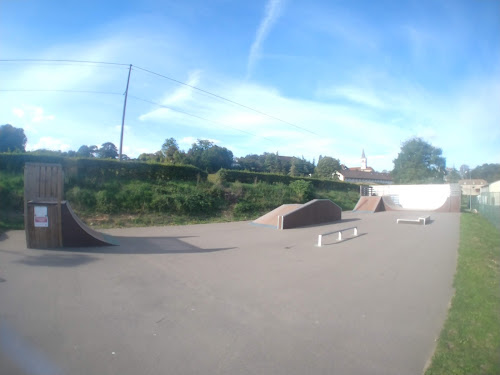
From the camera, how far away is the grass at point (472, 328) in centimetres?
269

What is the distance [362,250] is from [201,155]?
4312cm

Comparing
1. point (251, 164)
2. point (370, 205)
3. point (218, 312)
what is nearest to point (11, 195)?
point (218, 312)

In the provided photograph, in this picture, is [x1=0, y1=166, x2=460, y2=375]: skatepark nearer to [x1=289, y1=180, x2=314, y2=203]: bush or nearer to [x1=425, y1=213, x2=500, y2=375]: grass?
[x1=425, y1=213, x2=500, y2=375]: grass

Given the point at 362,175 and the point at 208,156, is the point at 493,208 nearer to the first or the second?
the point at 208,156

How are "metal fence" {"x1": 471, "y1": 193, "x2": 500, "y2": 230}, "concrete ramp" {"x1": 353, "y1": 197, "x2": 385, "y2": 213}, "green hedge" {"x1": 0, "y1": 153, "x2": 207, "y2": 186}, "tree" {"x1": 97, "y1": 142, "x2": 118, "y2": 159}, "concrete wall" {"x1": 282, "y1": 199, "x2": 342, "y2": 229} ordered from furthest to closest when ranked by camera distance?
"tree" {"x1": 97, "y1": 142, "x2": 118, "y2": 159} < "concrete ramp" {"x1": 353, "y1": 197, "x2": 385, "y2": 213} < "green hedge" {"x1": 0, "y1": 153, "x2": 207, "y2": 186} < "concrete wall" {"x1": 282, "y1": 199, "x2": 342, "y2": 229} < "metal fence" {"x1": 471, "y1": 193, "x2": 500, "y2": 230}

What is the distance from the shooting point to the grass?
2.69 metres

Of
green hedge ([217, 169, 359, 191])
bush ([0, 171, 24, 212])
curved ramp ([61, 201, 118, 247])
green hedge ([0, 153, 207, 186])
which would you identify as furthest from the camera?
green hedge ([217, 169, 359, 191])

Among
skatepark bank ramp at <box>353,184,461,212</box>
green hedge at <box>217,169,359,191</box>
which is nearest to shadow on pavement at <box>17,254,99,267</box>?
green hedge at <box>217,169,359,191</box>

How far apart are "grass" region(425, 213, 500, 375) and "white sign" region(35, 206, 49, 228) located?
883 cm

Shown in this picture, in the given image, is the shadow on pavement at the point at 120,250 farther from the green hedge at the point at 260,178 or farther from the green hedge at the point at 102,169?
the green hedge at the point at 260,178

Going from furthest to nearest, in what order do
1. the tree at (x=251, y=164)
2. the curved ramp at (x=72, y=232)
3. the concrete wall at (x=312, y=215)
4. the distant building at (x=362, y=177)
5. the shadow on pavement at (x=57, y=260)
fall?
the distant building at (x=362, y=177), the tree at (x=251, y=164), the concrete wall at (x=312, y=215), the curved ramp at (x=72, y=232), the shadow on pavement at (x=57, y=260)

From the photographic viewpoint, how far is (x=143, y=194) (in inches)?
637

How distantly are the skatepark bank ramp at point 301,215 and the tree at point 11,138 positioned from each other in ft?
113

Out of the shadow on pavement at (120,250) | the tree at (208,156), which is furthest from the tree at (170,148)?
the shadow on pavement at (120,250)
